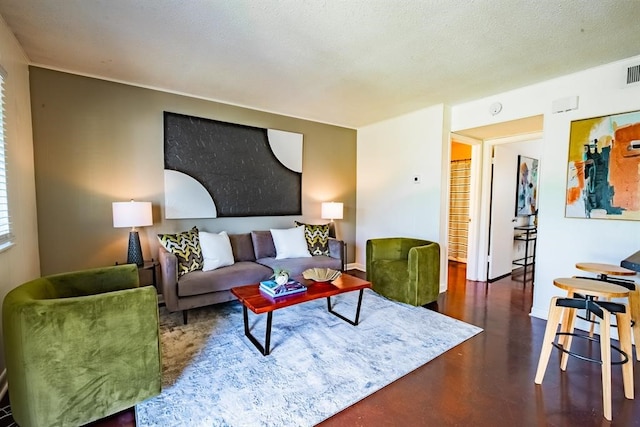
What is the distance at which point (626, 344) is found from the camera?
1.79 meters

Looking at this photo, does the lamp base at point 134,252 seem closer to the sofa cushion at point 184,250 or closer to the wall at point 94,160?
the sofa cushion at point 184,250

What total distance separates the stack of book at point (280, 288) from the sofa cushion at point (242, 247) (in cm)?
124

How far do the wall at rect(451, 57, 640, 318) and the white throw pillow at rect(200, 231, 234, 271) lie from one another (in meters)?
3.39

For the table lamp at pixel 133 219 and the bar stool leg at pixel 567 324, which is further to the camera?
the table lamp at pixel 133 219

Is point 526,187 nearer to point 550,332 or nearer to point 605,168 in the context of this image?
point 605,168

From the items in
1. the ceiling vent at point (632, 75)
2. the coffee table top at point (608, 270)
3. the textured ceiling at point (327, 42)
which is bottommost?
the coffee table top at point (608, 270)

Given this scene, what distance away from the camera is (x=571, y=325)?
6.98 ft

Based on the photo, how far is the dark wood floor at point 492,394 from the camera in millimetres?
1661

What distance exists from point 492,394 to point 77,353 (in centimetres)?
242

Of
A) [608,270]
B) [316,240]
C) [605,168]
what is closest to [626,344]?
[608,270]

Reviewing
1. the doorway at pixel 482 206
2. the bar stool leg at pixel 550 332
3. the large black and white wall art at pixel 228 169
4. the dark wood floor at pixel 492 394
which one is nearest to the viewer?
the dark wood floor at pixel 492 394

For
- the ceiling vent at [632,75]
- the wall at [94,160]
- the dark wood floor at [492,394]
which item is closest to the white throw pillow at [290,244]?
A: the wall at [94,160]

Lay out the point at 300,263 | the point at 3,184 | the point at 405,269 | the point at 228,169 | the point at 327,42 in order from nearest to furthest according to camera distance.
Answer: the point at 3,184
the point at 327,42
the point at 405,269
the point at 300,263
the point at 228,169

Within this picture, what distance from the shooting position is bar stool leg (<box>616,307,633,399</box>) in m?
1.78
